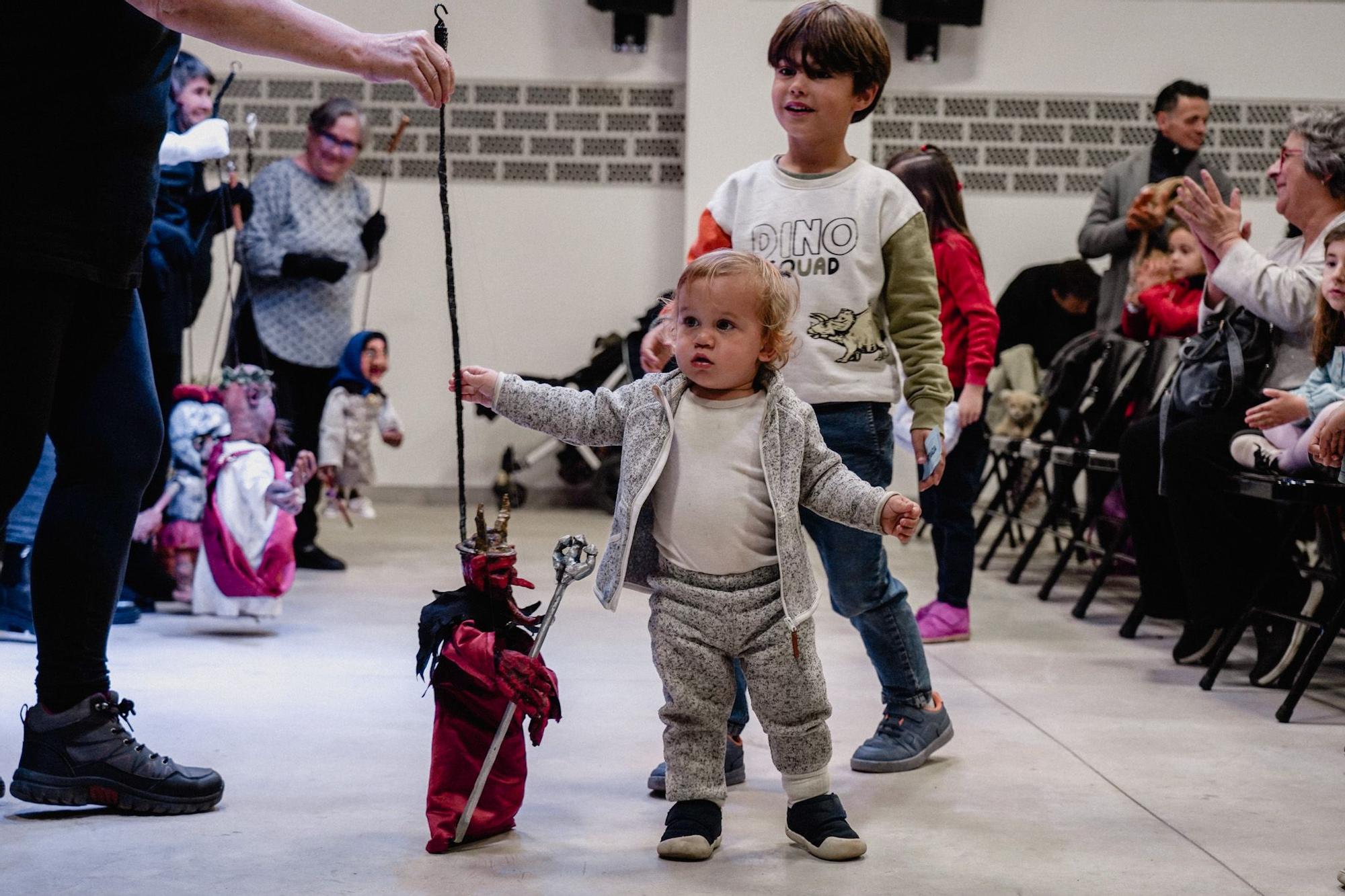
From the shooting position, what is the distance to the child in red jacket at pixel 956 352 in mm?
3354

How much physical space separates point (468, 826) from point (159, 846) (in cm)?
42

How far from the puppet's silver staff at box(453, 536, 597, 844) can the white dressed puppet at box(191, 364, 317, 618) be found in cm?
172

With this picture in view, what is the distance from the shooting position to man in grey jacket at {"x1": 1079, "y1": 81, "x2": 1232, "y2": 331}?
534 cm

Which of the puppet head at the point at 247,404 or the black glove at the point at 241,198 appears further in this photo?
the black glove at the point at 241,198

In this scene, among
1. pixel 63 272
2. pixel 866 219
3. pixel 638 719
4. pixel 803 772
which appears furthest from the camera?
pixel 638 719

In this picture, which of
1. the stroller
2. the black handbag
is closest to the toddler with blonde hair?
the black handbag

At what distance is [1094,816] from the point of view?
2189 mm

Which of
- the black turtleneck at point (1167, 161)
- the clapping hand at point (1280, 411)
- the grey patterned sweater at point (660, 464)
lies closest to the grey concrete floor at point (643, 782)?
the grey patterned sweater at point (660, 464)

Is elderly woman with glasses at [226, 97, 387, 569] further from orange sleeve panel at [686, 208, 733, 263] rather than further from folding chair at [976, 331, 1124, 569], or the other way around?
orange sleeve panel at [686, 208, 733, 263]

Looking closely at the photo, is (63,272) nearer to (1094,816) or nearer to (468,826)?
(468,826)

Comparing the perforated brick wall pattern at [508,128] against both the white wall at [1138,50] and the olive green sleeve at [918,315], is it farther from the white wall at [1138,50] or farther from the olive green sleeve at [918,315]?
the olive green sleeve at [918,315]

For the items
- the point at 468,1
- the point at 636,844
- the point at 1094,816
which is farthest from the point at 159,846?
the point at 468,1

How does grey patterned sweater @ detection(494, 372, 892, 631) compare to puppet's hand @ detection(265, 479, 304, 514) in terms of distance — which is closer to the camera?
grey patterned sweater @ detection(494, 372, 892, 631)

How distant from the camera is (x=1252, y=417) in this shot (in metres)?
3.03
